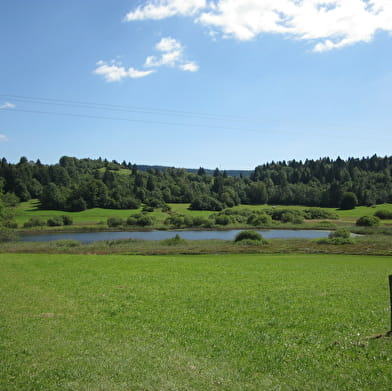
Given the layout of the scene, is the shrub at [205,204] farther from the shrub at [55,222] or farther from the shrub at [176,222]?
the shrub at [55,222]

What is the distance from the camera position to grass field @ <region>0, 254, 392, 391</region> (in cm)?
905

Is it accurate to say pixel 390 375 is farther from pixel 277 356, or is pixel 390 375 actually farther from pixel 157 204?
pixel 157 204

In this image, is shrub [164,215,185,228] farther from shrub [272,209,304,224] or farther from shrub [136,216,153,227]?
shrub [272,209,304,224]

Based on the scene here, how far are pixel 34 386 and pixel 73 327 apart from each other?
5087mm

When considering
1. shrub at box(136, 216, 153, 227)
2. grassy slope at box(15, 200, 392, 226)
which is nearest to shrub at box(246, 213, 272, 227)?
grassy slope at box(15, 200, 392, 226)

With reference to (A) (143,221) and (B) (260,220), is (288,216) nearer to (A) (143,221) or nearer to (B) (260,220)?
(B) (260,220)

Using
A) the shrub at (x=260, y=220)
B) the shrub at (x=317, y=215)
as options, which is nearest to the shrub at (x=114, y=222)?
the shrub at (x=260, y=220)

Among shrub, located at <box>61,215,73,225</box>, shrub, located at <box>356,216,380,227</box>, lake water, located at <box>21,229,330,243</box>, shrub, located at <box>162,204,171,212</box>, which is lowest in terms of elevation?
lake water, located at <box>21,229,330,243</box>

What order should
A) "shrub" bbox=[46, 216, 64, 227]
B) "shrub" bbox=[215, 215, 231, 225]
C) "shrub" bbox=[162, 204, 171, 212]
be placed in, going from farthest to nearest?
1. "shrub" bbox=[162, 204, 171, 212]
2. "shrub" bbox=[215, 215, 231, 225]
3. "shrub" bbox=[46, 216, 64, 227]

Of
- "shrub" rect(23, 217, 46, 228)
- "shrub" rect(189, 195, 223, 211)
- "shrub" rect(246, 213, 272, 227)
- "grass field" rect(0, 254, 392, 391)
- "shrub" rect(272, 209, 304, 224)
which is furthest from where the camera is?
"shrub" rect(189, 195, 223, 211)

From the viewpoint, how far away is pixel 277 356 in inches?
416

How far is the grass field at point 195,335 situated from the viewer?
905 centimetres

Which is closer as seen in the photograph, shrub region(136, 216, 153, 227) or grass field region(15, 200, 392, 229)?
shrub region(136, 216, 153, 227)

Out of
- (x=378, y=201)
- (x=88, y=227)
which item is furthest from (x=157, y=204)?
(x=378, y=201)
